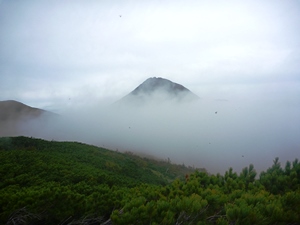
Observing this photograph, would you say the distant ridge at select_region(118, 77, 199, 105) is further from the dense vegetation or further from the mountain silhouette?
the dense vegetation

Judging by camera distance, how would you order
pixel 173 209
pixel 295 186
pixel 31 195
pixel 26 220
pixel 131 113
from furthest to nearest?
pixel 131 113 → pixel 295 186 → pixel 31 195 → pixel 26 220 → pixel 173 209

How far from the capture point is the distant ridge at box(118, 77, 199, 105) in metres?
167

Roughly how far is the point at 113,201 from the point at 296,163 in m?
5.13

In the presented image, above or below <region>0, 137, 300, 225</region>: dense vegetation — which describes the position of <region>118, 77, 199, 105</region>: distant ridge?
above

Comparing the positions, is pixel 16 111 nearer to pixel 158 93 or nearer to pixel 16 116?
pixel 16 116

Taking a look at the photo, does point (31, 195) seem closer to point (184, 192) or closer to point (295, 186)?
point (184, 192)

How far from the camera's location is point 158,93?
180 meters

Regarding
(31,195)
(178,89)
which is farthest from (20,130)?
(178,89)

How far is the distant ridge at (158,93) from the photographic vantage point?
167 meters

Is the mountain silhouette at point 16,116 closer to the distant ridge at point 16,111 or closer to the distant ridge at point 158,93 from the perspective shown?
the distant ridge at point 16,111

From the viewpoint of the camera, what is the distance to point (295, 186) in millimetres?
5785

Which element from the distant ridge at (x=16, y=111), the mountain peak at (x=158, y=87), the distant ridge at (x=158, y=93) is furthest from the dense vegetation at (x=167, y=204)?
the mountain peak at (x=158, y=87)

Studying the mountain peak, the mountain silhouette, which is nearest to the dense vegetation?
the mountain silhouette

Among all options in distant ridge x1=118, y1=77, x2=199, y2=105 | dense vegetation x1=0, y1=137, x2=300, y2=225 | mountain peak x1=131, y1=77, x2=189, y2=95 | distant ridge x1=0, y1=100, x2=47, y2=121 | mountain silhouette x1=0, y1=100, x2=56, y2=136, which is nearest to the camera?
dense vegetation x1=0, y1=137, x2=300, y2=225
